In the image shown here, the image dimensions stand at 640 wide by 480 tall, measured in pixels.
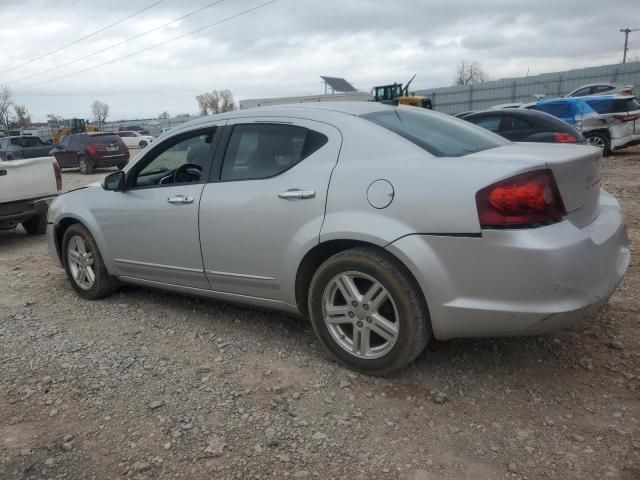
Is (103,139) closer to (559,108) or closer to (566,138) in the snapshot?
(559,108)

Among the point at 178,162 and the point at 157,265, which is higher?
the point at 178,162

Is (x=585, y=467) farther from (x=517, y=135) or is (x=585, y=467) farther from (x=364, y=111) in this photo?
(x=517, y=135)

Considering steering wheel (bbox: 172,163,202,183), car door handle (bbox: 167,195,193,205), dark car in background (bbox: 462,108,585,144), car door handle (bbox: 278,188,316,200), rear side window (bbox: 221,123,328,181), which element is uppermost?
rear side window (bbox: 221,123,328,181)

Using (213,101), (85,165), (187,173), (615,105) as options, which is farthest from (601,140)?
(213,101)

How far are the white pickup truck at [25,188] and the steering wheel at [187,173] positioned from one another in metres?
4.10

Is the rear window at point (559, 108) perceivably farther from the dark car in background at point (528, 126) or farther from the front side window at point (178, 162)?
the front side window at point (178, 162)

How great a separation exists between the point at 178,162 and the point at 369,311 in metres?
2.09

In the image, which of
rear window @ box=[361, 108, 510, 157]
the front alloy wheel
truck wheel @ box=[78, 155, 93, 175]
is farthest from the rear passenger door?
truck wheel @ box=[78, 155, 93, 175]

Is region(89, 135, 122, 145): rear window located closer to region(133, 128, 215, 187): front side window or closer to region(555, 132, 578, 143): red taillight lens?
region(555, 132, 578, 143): red taillight lens

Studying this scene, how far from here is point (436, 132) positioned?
3258 millimetres

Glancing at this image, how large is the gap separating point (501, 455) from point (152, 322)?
2.74m

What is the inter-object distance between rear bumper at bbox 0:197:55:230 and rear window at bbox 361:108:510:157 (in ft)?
18.7

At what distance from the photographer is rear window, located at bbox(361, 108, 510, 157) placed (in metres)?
3.01

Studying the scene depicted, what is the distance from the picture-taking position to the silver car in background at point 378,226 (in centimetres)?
254
